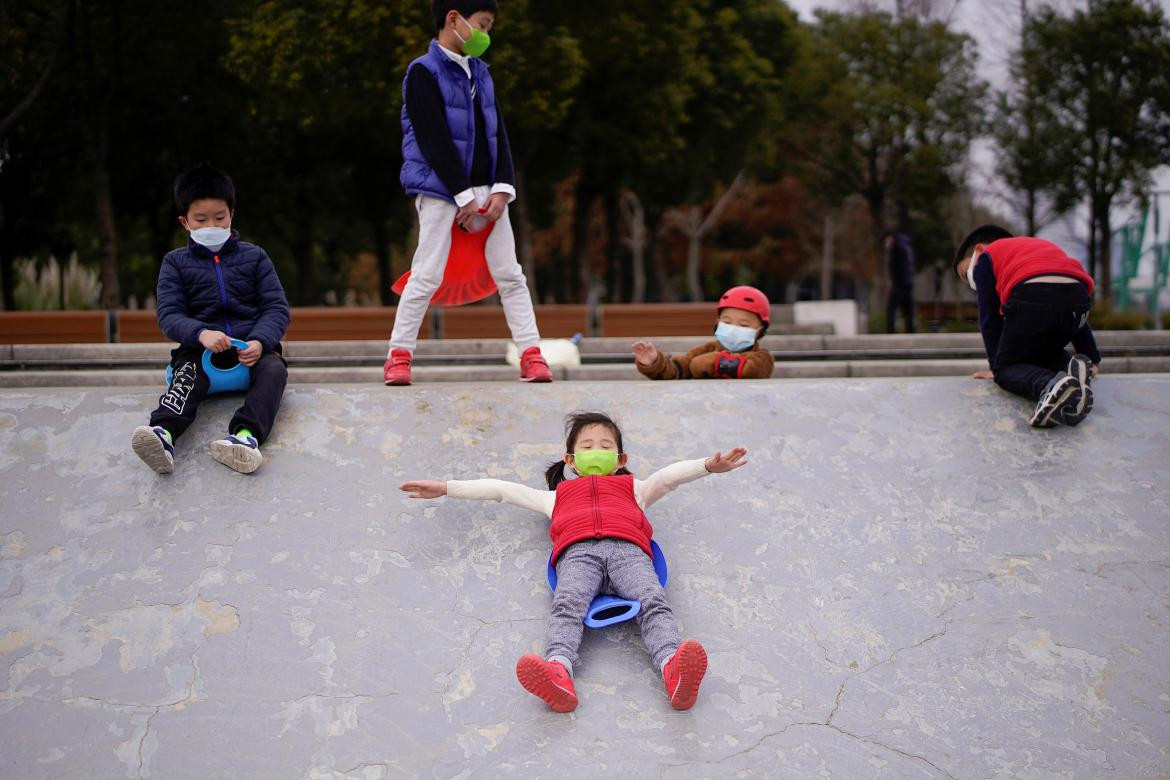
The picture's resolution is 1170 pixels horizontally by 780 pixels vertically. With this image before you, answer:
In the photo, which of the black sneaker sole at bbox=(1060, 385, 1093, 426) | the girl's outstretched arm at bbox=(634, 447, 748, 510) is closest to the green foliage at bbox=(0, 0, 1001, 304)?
the black sneaker sole at bbox=(1060, 385, 1093, 426)

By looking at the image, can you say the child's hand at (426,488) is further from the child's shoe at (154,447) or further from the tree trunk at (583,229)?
the tree trunk at (583,229)

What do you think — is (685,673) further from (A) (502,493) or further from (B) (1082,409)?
(B) (1082,409)

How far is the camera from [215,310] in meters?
5.25

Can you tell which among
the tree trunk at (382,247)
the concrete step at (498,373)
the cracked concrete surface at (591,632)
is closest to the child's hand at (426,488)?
the cracked concrete surface at (591,632)

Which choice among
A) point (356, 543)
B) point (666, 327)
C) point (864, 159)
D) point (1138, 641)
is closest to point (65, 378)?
point (356, 543)

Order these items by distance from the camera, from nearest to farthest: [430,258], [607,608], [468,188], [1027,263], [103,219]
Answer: [607,608] < [1027,263] < [468,188] < [430,258] < [103,219]

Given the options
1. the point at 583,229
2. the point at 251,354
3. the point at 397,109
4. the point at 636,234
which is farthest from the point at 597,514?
the point at 636,234

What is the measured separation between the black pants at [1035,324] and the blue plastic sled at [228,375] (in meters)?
3.74

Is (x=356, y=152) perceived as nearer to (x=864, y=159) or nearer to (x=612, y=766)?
(x=864, y=159)

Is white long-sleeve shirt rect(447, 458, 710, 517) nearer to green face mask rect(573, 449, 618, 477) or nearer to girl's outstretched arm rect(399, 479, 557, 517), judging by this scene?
girl's outstretched arm rect(399, 479, 557, 517)

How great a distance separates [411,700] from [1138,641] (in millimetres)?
2700

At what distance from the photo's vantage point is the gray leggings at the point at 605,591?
3801 mm

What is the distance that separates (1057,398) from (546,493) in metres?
2.46

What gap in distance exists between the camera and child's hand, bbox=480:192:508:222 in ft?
19.8
